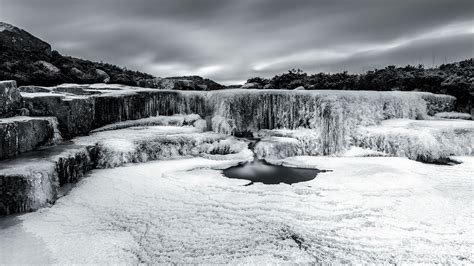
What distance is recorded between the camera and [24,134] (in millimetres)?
6020

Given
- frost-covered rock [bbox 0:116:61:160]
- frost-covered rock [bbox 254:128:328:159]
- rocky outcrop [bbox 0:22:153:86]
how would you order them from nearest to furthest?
frost-covered rock [bbox 0:116:61:160] → frost-covered rock [bbox 254:128:328:159] → rocky outcrop [bbox 0:22:153:86]

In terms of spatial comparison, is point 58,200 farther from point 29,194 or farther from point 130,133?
point 130,133

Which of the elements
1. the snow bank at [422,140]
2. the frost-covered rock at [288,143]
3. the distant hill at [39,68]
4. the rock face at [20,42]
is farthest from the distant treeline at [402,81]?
the rock face at [20,42]

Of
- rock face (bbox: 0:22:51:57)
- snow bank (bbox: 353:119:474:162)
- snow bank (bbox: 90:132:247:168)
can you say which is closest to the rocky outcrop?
rock face (bbox: 0:22:51:57)

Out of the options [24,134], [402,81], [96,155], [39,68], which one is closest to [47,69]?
[39,68]

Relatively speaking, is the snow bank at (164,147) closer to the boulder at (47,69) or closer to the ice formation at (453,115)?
the ice formation at (453,115)

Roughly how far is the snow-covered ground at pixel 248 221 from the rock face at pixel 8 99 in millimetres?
2315

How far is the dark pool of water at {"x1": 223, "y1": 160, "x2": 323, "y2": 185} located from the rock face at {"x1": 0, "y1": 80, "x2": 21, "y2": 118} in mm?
4683

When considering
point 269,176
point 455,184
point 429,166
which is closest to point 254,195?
point 269,176

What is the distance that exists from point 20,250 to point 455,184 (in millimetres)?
6973

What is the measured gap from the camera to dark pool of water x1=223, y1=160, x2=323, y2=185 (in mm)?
6742

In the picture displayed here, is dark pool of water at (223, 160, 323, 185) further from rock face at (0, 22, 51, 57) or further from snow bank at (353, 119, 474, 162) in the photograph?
rock face at (0, 22, 51, 57)

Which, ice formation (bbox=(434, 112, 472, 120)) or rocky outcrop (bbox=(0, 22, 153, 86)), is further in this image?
rocky outcrop (bbox=(0, 22, 153, 86))

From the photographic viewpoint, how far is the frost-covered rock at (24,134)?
5504mm
